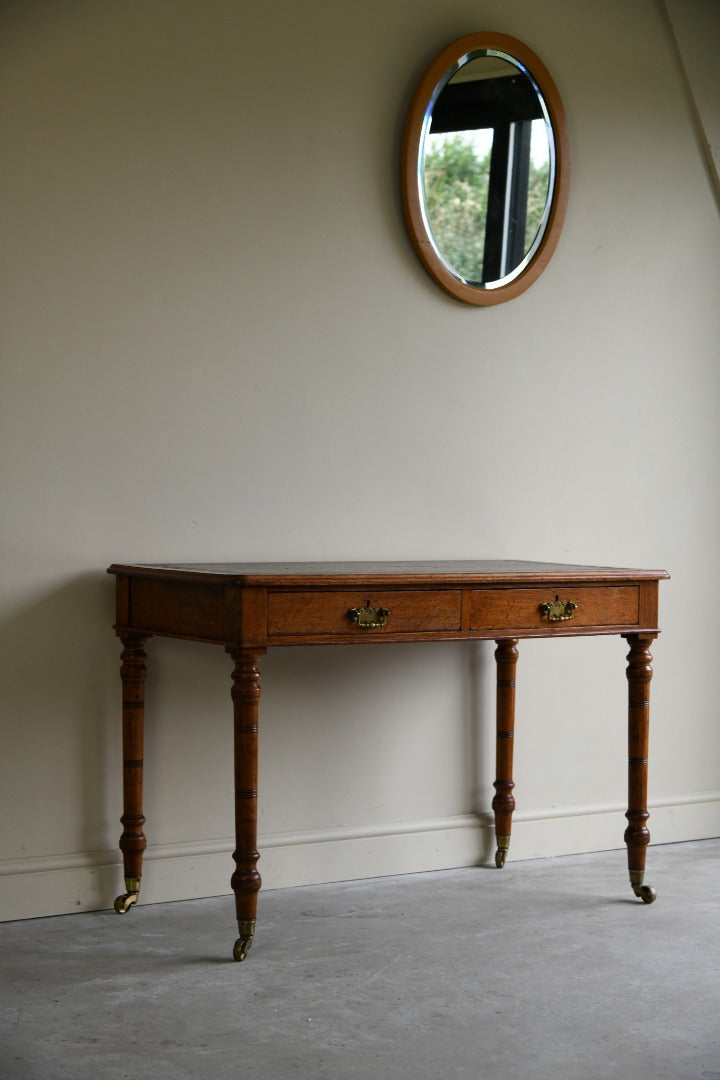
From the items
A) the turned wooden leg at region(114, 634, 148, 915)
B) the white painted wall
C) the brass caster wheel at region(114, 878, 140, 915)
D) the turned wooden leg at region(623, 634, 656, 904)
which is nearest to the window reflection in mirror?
the white painted wall

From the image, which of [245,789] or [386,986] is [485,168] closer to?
[245,789]

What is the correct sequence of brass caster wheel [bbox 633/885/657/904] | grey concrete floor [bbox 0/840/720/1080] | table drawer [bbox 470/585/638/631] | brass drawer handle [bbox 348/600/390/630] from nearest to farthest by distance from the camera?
grey concrete floor [bbox 0/840/720/1080] < brass drawer handle [bbox 348/600/390/630] < table drawer [bbox 470/585/638/631] < brass caster wheel [bbox 633/885/657/904]

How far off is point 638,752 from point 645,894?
1.20 ft

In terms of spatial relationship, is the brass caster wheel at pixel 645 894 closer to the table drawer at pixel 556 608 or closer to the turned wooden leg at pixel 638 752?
the turned wooden leg at pixel 638 752

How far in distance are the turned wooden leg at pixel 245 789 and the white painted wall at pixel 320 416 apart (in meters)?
0.52

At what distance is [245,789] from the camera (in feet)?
9.20

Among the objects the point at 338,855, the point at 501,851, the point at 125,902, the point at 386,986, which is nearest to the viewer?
the point at 386,986

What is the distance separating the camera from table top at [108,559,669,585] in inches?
110

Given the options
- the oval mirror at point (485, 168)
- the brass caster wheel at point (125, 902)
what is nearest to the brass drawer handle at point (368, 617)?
the brass caster wheel at point (125, 902)

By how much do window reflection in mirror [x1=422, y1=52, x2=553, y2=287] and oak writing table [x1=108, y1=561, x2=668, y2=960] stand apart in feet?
3.08

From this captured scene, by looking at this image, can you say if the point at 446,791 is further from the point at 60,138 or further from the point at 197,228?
the point at 60,138

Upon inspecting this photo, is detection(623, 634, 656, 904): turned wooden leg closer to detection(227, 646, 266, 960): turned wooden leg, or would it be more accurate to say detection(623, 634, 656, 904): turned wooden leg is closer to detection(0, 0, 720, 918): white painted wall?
detection(0, 0, 720, 918): white painted wall

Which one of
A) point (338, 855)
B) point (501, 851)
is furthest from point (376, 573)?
point (501, 851)

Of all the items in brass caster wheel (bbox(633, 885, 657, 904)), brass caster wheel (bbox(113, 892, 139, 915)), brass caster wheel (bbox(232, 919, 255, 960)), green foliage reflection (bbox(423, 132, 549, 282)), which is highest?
green foliage reflection (bbox(423, 132, 549, 282))
